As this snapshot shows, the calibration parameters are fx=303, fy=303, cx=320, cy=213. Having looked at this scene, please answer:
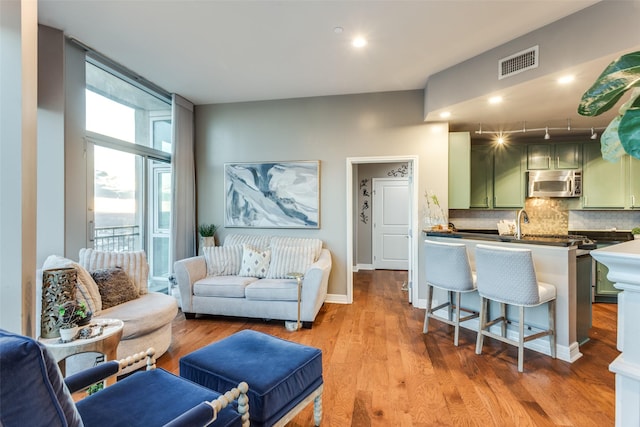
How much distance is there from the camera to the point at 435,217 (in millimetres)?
3900

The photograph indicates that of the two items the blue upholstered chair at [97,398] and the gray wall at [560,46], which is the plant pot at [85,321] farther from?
the gray wall at [560,46]

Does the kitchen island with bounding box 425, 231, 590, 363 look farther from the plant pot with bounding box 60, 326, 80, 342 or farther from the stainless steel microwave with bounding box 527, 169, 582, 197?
the plant pot with bounding box 60, 326, 80, 342

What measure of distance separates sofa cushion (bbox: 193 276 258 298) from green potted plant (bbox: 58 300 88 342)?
1.67 m

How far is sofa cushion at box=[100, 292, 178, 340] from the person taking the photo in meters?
2.37

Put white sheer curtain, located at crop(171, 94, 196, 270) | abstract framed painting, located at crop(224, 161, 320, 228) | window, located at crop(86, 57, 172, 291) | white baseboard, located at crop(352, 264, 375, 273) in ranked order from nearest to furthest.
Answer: window, located at crop(86, 57, 172, 291) → white sheer curtain, located at crop(171, 94, 196, 270) → abstract framed painting, located at crop(224, 161, 320, 228) → white baseboard, located at crop(352, 264, 375, 273)

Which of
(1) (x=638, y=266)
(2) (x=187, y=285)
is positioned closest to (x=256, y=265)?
(2) (x=187, y=285)

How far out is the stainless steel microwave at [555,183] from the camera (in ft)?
15.0

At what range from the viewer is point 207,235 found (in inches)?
176

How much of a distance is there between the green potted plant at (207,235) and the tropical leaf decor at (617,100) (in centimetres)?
434

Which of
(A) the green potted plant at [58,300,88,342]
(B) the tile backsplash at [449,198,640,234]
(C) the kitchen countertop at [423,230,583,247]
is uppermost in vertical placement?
(B) the tile backsplash at [449,198,640,234]

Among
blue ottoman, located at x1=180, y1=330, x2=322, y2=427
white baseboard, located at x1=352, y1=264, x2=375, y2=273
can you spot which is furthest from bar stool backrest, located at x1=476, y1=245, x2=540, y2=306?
white baseboard, located at x1=352, y1=264, x2=375, y2=273

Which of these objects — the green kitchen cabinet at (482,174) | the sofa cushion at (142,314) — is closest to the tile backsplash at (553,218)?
the green kitchen cabinet at (482,174)

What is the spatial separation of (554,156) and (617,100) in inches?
198

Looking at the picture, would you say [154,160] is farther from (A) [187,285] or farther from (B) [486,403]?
(B) [486,403]
